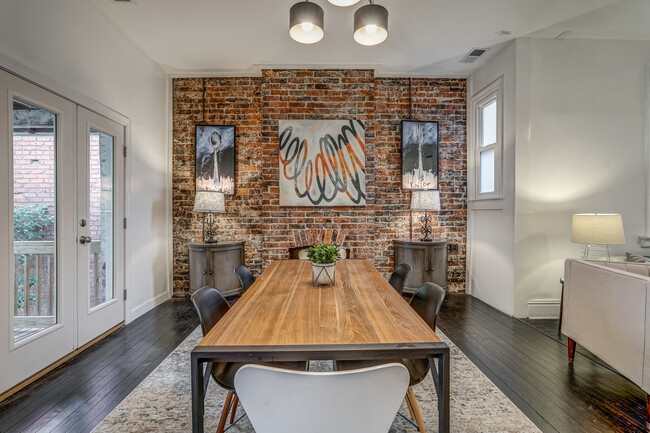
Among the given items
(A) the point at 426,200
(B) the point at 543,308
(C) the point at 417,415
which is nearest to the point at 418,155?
(A) the point at 426,200

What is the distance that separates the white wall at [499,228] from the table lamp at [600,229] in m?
0.68

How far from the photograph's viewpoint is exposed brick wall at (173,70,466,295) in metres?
4.16

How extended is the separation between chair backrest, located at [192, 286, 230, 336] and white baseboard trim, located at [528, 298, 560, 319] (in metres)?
3.36

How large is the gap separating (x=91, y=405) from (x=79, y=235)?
1433mm

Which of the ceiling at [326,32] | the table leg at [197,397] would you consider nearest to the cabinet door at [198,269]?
the ceiling at [326,32]

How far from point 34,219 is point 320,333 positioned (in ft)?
7.96

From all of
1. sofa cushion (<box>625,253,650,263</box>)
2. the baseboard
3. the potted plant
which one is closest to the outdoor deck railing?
the baseboard

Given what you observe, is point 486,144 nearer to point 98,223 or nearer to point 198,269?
point 198,269

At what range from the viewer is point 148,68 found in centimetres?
388

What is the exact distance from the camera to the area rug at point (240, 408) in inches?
68.2

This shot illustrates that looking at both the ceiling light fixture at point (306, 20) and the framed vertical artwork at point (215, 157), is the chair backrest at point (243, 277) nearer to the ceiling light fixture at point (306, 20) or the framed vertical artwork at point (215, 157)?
the ceiling light fixture at point (306, 20)

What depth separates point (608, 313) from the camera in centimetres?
204

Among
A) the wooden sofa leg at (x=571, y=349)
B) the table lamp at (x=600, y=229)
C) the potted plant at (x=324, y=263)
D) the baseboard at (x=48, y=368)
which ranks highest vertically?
the table lamp at (x=600, y=229)

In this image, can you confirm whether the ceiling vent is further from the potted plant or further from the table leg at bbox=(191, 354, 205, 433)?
the table leg at bbox=(191, 354, 205, 433)
